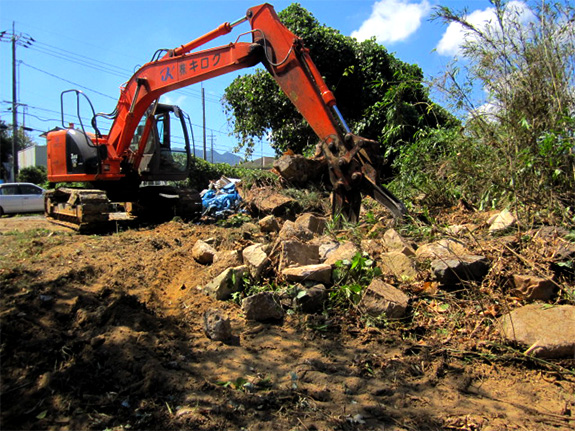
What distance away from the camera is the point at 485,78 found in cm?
548

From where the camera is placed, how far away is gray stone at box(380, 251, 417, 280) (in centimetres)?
395

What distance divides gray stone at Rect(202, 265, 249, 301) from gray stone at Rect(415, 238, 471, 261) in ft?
5.88

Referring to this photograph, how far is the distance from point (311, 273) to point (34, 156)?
114 ft

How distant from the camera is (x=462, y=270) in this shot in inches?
144

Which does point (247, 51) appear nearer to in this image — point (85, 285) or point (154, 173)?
point (154, 173)

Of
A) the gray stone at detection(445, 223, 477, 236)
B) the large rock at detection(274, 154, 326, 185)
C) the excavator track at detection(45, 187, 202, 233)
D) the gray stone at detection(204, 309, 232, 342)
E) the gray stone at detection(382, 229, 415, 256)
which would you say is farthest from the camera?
the large rock at detection(274, 154, 326, 185)

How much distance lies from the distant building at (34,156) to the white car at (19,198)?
712 inches

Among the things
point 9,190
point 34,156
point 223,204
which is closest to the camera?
point 223,204

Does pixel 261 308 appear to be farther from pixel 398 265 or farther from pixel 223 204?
pixel 223 204

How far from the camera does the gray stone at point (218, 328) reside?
10.6 ft

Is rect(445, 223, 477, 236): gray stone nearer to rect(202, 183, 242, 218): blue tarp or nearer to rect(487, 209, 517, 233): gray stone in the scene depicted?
rect(487, 209, 517, 233): gray stone

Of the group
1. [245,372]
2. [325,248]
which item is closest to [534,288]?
[325,248]

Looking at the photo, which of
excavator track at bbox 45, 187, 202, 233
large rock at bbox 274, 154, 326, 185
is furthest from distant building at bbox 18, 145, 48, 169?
large rock at bbox 274, 154, 326, 185

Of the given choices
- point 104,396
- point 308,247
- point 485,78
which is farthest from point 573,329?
point 485,78
